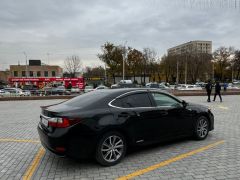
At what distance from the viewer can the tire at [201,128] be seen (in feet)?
19.6

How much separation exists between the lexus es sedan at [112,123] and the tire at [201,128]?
8.3 inches

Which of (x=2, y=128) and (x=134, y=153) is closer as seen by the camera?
(x=134, y=153)

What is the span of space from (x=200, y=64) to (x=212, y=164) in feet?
208

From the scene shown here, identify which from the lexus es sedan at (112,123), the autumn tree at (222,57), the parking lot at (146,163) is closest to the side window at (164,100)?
the lexus es sedan at (112,123)

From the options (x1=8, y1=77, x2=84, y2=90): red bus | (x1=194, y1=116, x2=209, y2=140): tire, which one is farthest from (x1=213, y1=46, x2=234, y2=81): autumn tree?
(x1=194, y1=116, x2=209, y2=140): tire

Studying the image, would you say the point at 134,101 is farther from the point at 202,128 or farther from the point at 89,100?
the point at 202,128

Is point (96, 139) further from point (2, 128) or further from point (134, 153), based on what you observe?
point (2, 128)

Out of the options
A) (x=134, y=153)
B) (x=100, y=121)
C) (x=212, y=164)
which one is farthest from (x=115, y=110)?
(x=212, y=164)

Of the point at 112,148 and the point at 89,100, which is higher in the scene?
the point at 89,100

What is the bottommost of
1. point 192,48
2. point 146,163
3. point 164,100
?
point 146,163

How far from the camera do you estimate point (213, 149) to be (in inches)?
209

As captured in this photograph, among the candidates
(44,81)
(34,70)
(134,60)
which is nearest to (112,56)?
(134,60)

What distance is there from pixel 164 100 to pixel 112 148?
6.07ft

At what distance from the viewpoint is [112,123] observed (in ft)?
Result: 14.4
